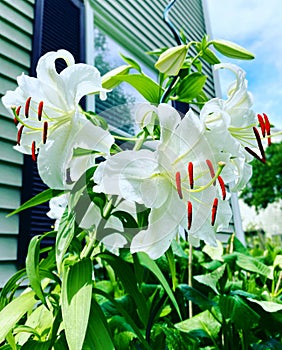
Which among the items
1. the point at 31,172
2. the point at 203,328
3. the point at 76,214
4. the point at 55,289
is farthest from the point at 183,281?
the point at 31,172

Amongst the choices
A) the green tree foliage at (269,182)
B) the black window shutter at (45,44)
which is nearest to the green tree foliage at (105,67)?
the black window shutter at (45,44)

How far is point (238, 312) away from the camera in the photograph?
78 centimetres

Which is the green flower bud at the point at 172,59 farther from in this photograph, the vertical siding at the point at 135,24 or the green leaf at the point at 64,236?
the vertical siding at the point at 135,24

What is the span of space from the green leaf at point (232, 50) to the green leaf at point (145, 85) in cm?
15

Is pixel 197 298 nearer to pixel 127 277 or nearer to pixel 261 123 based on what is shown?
pixel 127 277

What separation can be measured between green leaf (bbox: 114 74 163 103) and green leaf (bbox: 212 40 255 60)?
15 cm

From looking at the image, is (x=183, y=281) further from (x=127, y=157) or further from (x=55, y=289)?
(x=127, y=157)

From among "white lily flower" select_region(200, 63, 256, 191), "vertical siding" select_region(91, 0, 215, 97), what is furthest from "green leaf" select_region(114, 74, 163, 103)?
"vertical siding" select_region(91, 0, 215, 97)

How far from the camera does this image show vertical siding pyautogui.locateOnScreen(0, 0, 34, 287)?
157 cm

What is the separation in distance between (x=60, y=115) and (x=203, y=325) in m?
0.60

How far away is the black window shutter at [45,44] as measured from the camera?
5.36 ft

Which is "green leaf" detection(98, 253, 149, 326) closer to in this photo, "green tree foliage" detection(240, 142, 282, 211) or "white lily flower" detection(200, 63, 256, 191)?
"white lily flower" detection(200, 63, 256, 191)

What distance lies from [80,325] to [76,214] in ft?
0.54

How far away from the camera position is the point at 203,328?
2.70 ft
